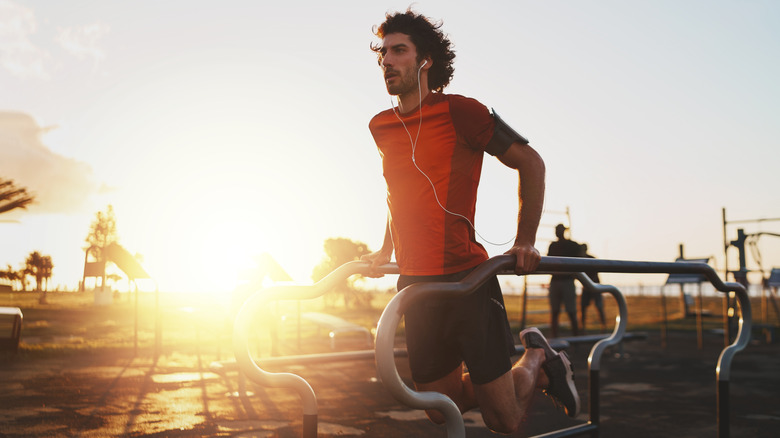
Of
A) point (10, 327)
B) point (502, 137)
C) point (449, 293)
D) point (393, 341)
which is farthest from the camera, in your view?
point (10, 327)

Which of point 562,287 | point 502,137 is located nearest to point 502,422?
point 502,137

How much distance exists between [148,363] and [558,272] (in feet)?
22.7

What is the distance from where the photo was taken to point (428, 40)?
2102 millimetres

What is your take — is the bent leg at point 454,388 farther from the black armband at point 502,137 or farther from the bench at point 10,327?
the bench at point 10,327

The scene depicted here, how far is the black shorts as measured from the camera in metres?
1.95

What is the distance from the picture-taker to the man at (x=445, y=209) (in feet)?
6.28

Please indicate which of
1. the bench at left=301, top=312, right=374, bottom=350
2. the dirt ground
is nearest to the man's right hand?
the dirt ground

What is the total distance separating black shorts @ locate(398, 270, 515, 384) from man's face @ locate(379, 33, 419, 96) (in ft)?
2.16

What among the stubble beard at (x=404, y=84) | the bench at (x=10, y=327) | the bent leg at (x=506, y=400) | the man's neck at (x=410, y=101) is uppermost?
the stubble beard at (x=404, y=84)

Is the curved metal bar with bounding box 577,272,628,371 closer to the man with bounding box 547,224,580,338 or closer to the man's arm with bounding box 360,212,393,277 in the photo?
the man's arm with bounding box 360,212,393,277

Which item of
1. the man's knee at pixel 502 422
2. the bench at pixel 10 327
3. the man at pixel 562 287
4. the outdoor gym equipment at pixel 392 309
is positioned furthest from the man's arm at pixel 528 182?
the bench at pixel 10 327

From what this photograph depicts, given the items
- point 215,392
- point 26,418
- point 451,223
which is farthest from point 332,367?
point 451,223

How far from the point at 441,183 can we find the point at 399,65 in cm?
44

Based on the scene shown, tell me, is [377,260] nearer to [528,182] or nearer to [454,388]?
[454,388]
